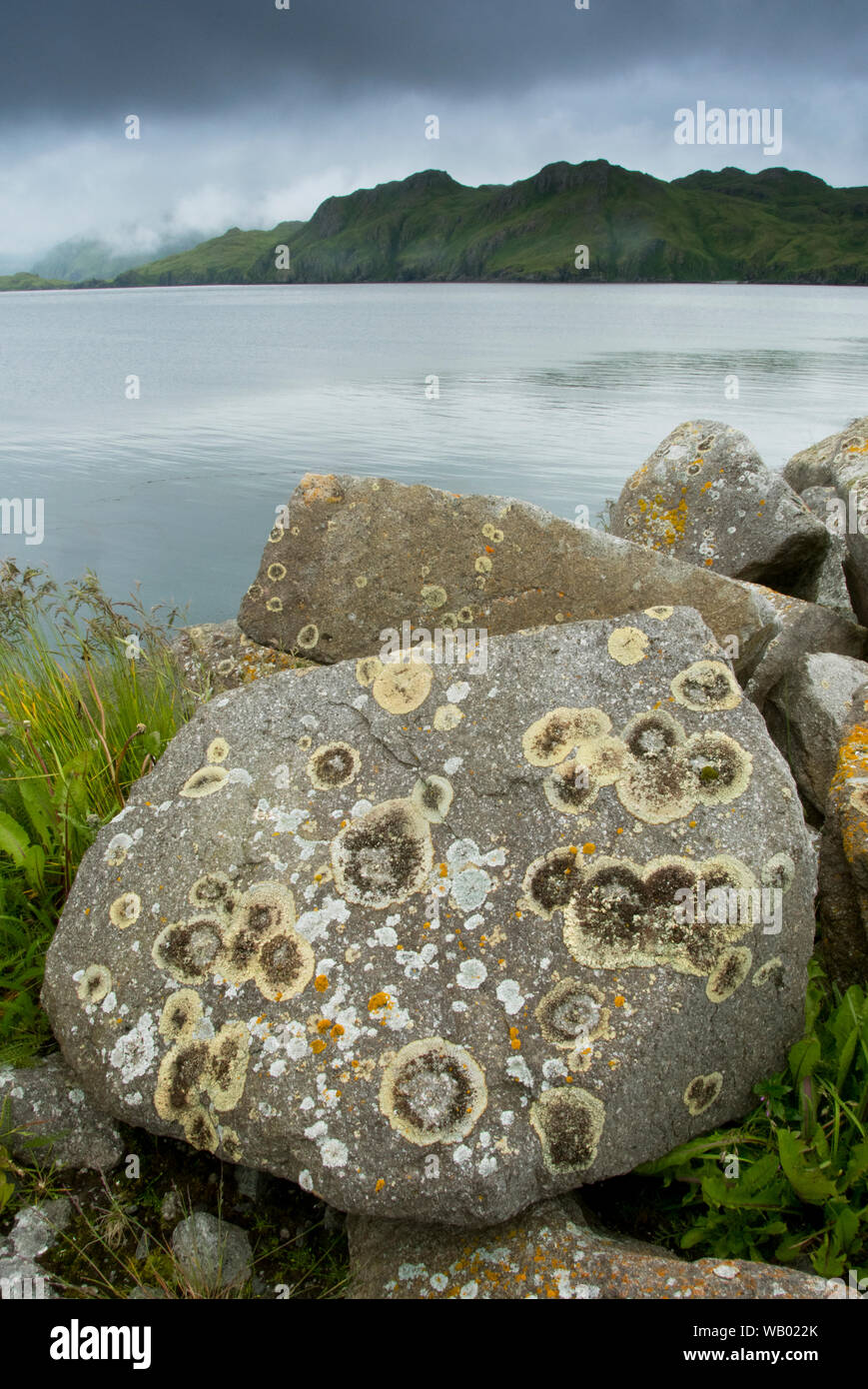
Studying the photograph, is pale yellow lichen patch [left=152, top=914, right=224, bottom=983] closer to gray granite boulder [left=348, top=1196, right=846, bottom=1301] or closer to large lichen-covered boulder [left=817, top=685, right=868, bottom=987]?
gray granite boulder [left=348, top=1196, right=846, bottom=1301]

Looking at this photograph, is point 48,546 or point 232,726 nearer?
point 232,726

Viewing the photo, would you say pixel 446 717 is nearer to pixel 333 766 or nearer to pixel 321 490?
pixel 333 766

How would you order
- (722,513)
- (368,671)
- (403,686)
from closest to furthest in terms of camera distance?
(403,686), (368,671), (722,513)

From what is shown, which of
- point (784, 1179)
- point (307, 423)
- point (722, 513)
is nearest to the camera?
point (784, 1179)

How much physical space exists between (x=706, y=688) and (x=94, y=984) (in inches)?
122

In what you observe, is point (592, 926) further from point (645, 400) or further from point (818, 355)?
point (818, 355)

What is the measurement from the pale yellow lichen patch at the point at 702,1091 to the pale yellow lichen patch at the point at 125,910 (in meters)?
2.49

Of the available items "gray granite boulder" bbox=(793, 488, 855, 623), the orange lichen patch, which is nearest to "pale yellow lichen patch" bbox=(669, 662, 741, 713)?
the orange lichen patch

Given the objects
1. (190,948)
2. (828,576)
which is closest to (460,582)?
(190,948)

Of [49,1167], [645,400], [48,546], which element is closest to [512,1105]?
[49,1167]

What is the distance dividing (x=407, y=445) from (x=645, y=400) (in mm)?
13465

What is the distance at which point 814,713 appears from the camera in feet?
18.1

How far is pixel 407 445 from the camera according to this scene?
2205 centimetres

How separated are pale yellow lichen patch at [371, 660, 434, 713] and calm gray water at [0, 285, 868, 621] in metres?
2.84
